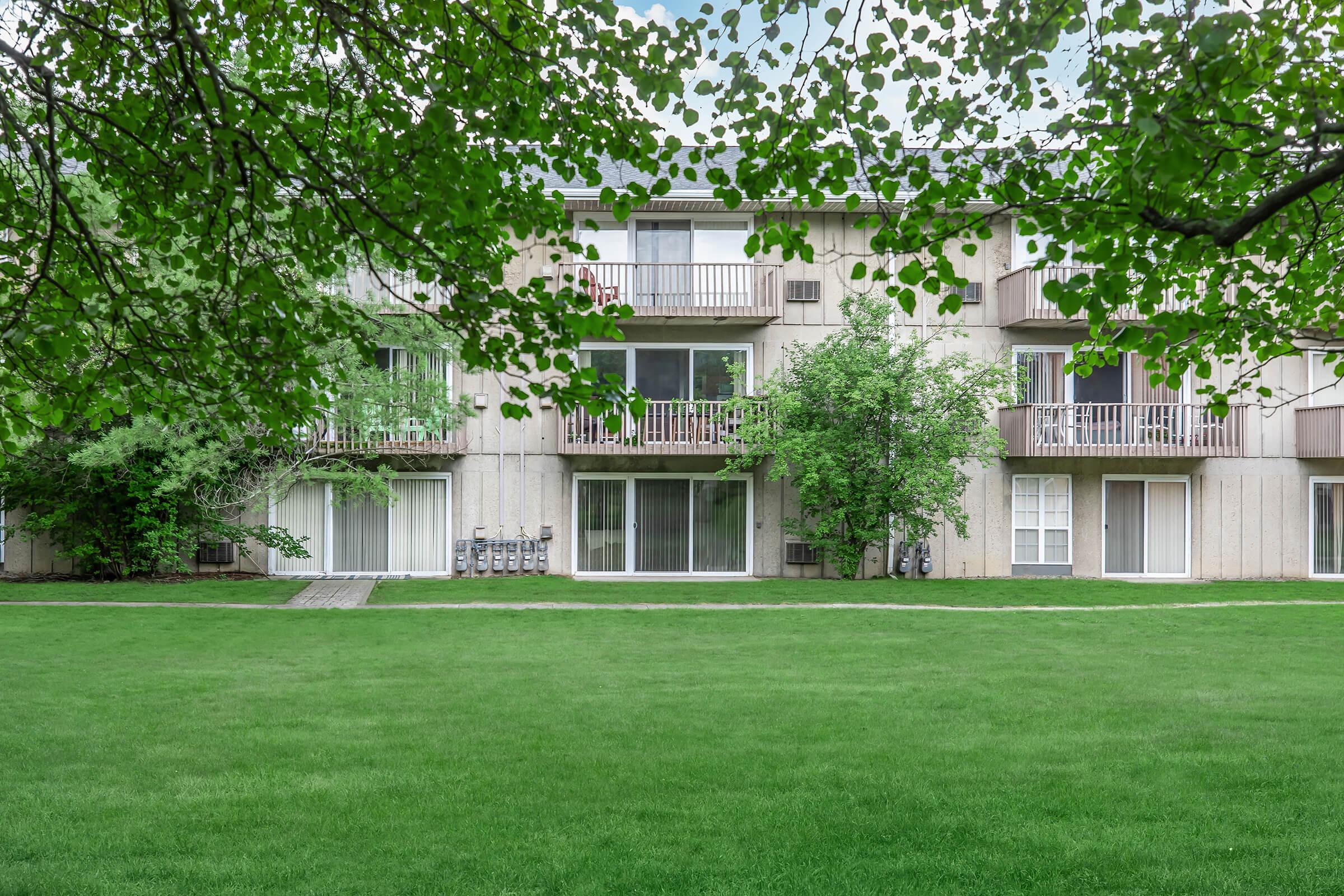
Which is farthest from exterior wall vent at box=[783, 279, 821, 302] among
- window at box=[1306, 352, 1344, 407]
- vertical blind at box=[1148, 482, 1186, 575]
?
window at box=[1306, 352, 1344, 407]

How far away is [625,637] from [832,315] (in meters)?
11.2

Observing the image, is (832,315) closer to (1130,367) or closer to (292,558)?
(1130,367)

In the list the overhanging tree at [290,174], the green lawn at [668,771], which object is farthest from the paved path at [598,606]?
the overhanging tree at [290,174]

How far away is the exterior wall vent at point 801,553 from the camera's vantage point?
21.8m

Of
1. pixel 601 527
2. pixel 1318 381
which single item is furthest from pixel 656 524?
pixel 1318 381

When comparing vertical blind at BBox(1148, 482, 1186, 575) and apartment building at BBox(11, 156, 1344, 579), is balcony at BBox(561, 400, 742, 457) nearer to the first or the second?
apartment building at BBox(11, 156, 1344, 579)

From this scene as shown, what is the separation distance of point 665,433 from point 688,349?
197 centimetres

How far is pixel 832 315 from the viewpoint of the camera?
2234 centimetres

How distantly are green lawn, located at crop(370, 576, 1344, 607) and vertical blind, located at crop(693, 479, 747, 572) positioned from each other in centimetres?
150

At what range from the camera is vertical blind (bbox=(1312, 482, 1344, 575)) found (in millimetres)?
22969

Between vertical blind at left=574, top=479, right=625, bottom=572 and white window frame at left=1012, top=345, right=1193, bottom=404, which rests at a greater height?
white window frame at left=1012, top=345, right=1193, bottom=404

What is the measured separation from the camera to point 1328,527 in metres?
23.1

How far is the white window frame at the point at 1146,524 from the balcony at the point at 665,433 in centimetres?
783

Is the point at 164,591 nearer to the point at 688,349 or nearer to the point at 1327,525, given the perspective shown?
the point at 688,349
